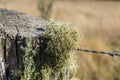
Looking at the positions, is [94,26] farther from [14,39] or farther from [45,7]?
[14,39]

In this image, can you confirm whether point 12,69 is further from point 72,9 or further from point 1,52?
point 72,9

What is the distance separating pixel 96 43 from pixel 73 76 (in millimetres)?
9112

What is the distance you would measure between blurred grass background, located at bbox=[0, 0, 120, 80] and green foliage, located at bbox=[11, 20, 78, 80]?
481 cm

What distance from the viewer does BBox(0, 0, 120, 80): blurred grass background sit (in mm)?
10525

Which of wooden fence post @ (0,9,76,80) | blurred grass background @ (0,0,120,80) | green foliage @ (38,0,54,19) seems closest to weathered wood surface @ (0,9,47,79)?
wooden fence post @ (0,9,76,80)

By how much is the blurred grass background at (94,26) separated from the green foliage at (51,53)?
481cm

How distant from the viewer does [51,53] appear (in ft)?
10.7

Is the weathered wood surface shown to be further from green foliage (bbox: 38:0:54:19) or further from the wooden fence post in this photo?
green foliage (bbox: 38:0:54:19)

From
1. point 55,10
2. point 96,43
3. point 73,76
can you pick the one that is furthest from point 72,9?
point 73,76

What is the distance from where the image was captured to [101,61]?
11.7 meters

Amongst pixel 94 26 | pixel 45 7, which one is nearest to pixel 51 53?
pixel 45 7

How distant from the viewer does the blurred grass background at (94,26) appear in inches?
414

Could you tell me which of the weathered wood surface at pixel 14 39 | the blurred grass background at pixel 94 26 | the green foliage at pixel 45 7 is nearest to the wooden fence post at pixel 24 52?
the weathered wood surface at pixel 14 39

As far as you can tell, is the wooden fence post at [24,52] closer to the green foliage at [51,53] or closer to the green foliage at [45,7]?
the green foliage at [51,53]
